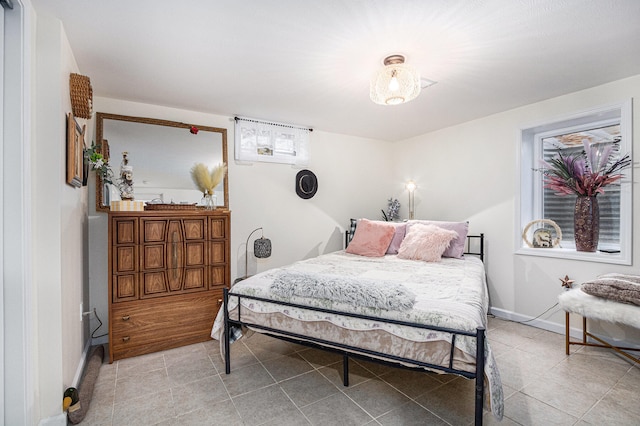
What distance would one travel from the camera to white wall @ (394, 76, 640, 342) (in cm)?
273

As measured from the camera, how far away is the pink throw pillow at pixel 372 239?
339 cm

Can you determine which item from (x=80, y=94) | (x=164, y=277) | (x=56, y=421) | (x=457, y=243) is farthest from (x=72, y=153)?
(x=457, y=243)

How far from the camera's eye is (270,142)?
377cm

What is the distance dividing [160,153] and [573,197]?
435 centimetres

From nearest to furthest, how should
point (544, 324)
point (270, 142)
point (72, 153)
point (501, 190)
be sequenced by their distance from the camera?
point (72, 153)
point (544, 324)
point (501, 190)
point (270, 142)

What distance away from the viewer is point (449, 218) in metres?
3.98

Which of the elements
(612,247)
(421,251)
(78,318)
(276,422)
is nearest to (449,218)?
(421,251)

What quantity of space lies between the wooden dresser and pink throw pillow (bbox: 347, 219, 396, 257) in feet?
4.82

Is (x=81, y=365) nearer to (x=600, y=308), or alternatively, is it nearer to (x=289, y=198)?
(x=289, y=198)

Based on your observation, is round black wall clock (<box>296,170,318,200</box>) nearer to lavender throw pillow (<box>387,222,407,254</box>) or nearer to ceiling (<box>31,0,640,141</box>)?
Answer: ceiling (<box>31,0,640,141</box>)

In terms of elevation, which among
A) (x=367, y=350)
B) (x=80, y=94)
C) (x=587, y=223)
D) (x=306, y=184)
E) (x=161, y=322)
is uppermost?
(x=80, y=94)

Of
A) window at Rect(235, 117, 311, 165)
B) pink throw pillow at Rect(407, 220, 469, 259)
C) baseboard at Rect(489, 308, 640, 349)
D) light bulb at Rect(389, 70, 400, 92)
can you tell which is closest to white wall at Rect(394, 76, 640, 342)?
baseboard at Rect(489, 308, 640, 349)

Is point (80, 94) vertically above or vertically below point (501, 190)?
above

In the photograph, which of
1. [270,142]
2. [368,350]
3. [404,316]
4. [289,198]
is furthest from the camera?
[289,198]
